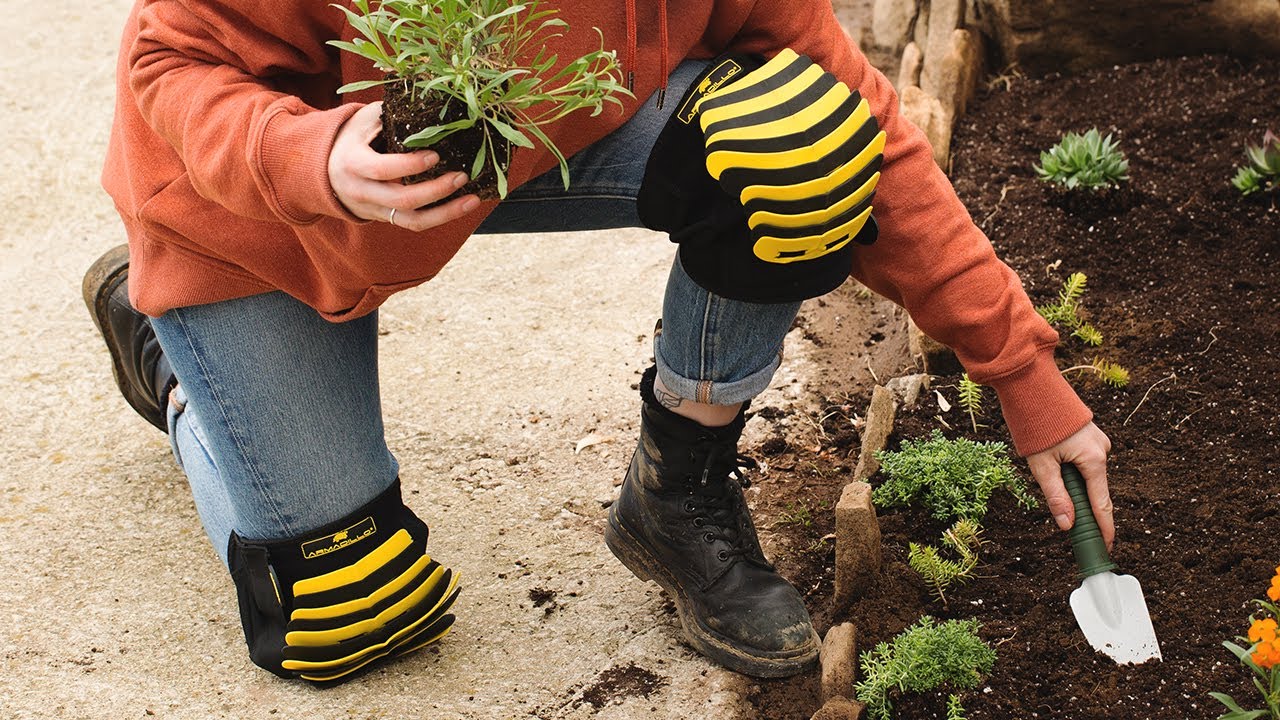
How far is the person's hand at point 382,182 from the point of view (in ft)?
4.53

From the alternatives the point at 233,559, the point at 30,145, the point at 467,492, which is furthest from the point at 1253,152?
the point at 30,145

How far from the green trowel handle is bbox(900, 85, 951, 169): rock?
1590 mm

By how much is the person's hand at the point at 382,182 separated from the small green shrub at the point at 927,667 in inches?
37.5

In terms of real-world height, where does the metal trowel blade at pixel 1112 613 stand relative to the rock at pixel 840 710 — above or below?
above

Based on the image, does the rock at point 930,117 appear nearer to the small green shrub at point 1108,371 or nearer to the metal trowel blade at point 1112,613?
the small green shrub at point 1108,371

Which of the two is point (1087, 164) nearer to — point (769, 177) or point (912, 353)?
point (912, 353)

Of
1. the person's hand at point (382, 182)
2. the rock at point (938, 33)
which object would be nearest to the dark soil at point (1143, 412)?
the rock at point (938, 33)

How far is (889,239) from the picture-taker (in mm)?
1852

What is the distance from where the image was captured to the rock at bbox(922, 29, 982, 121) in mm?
3510

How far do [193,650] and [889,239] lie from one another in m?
1.41

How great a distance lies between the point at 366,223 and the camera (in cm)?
166

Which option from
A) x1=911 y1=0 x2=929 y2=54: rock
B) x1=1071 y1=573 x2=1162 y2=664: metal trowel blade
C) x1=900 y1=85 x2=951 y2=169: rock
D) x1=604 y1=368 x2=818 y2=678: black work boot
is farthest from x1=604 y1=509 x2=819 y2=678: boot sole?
x1=911 y1=0 x2=929 y2=54: rock

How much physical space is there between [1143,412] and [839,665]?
3.00 feet

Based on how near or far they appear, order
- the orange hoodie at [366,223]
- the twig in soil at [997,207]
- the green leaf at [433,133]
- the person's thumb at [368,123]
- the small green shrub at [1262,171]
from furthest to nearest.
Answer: the twig in soil at [997,207] → the small green shrub at [1262,171] → the orange hoodie at [366,223] → the person's thumb at [368,123] → the green leaf at [433,133]
